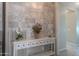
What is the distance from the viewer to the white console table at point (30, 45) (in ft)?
Result: 3.92

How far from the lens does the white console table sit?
1.20 m

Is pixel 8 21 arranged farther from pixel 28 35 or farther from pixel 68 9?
pixel 68 9

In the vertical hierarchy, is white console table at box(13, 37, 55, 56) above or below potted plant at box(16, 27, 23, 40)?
below

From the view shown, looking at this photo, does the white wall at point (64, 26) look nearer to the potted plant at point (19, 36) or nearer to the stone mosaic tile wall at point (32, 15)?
the stone mosaic tile wall at point (32, 15)

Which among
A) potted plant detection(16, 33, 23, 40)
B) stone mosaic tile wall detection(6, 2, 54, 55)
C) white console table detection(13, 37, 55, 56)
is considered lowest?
white console table detection(13, 37, 55, 56)

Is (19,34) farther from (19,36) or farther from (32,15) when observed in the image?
(32,15)

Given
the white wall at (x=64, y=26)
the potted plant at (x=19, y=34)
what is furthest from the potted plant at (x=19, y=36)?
the white wall at (x=64, y=26)

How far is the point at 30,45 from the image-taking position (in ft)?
4.05

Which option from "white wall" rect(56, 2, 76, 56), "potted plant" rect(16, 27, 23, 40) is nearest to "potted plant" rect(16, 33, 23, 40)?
"potted plant" rect(16, 27, 23, 40)

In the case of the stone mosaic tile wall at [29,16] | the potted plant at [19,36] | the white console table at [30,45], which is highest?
the stone mosaic tile wall at [29,16]

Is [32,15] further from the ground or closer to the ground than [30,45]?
further from the ground

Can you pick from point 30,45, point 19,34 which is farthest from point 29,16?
point 30,45

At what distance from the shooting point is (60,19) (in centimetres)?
122

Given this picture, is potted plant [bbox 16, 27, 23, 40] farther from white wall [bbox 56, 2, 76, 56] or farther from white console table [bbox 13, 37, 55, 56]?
white wall [bbox 56, 2, 76, 56]
